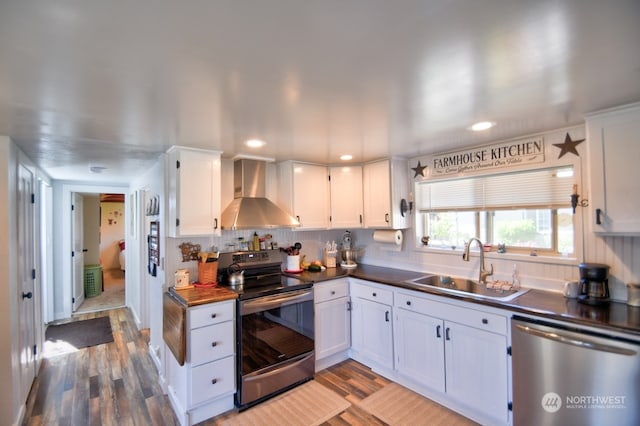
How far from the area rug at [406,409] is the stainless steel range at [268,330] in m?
0.69

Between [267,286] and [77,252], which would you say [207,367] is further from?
[77,252]

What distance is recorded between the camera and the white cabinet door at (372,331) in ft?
9.78

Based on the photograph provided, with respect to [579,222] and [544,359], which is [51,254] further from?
[579,222]

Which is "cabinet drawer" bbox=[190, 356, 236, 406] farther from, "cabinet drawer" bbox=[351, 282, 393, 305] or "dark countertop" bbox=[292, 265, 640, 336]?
"dark countertop" bbox=[292, 265, 640, 336]

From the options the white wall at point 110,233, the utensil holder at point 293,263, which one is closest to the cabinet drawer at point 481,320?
the utensil holder at point 293,263

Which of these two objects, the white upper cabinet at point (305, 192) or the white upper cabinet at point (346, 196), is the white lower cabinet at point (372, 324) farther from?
the white upper cabinet at point (305, 192)

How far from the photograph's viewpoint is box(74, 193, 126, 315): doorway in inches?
236

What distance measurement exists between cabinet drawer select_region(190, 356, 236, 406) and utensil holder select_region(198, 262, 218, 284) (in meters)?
0.76

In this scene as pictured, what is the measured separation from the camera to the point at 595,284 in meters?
2.16

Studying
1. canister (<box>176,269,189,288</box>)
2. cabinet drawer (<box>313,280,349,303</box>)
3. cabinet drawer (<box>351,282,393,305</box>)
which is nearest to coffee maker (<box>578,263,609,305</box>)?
cabinet drawer (<box>351,282,393,305</box>)

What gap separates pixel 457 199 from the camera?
3199mm

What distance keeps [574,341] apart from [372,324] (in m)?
1.70

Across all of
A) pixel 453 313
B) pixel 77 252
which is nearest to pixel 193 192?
pixel 453 313

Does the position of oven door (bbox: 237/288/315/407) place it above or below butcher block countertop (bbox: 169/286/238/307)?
below
